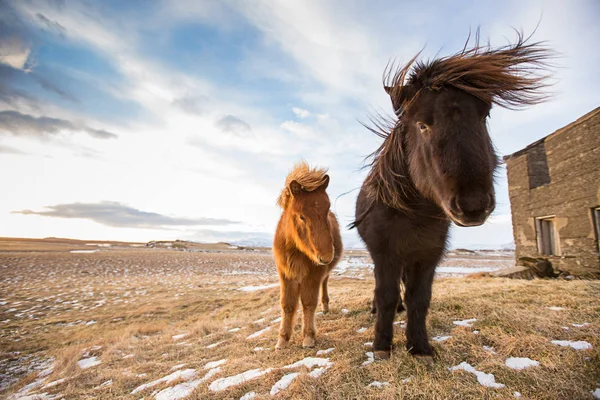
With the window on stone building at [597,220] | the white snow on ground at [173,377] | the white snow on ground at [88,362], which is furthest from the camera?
the window on stone building at [597,220]

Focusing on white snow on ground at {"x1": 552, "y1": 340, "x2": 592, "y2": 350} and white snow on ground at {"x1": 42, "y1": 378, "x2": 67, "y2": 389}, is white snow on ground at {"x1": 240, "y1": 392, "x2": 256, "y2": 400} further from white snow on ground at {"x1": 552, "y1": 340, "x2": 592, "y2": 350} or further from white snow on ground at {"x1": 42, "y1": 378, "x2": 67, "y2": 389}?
white snow on ground at {"x1": 42, "y1": 378, "x2": 67, "y2": 389}

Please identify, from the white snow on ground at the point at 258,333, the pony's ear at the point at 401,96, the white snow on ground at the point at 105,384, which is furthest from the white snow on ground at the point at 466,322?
the white snow on ground at the point at 105,384

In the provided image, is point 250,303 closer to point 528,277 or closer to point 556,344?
point 556,344

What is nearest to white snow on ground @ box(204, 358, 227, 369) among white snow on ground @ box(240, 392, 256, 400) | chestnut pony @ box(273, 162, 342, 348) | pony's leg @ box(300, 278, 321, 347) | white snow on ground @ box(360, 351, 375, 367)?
chestnut pony @ box(273, 162, 342, 348)

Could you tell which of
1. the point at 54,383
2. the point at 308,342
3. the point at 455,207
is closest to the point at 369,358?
the point at 308,342

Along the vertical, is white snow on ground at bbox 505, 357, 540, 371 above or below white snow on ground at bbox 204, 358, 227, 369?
above

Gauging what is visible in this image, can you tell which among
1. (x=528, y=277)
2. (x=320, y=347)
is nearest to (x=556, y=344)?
(x=320, y=347)

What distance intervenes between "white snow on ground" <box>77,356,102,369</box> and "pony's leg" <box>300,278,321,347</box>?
13.1 feet

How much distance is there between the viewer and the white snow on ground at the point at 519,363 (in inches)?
97.5

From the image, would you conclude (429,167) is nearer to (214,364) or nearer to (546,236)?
(214,364)

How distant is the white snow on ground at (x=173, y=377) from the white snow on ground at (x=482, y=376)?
3021 millimetres

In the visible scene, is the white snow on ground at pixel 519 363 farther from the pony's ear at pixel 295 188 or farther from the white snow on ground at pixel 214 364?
the white snow on ground at pixel 214 364

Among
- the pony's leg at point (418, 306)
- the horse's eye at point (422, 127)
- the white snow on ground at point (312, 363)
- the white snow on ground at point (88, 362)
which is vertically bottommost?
the white snow on ground at point (88, 362)

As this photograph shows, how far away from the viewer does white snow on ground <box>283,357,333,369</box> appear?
3.07 meters
